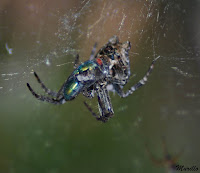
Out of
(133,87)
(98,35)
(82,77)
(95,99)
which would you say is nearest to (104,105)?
(95,99)

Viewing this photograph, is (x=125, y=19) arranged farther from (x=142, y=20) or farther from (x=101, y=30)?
(x=101, y=30)

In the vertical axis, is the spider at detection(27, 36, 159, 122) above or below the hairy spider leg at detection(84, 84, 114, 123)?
above

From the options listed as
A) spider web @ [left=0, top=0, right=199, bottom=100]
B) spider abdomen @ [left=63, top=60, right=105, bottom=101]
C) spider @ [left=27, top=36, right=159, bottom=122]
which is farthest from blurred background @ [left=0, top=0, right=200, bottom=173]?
spider abdomen @ [left=63, top=60, right=105, bottom=101]

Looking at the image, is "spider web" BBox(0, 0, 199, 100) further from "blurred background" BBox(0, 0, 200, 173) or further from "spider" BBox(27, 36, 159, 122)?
"spider" BBox(27, 36, 159, 122)

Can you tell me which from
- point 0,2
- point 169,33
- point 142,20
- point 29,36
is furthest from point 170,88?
point 0,2

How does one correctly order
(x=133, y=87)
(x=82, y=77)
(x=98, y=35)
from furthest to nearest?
(x=98, y=35) < (x=133, y=87) < (x=82, y=77)

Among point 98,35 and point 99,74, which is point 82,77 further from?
point 98,35

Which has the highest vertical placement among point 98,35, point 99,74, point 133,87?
point 98,35

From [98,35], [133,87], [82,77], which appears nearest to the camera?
[82,77]

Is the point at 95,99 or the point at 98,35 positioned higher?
the point at 98,35

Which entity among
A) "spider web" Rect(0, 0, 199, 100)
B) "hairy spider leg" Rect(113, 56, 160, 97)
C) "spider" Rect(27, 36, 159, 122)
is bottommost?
"hairy spider leg" Rect(113, 56, 160, 97)
